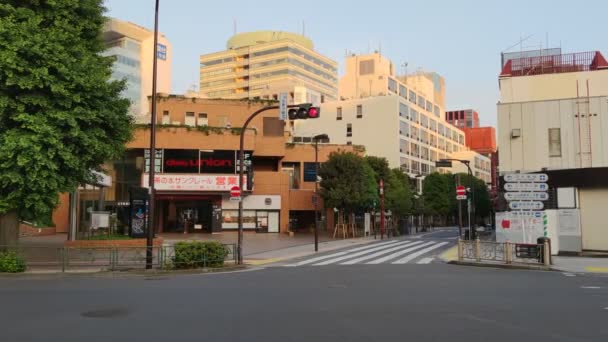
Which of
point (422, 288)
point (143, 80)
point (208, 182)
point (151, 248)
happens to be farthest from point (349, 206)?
point (143, 80)

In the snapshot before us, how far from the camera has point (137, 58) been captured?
403 feet

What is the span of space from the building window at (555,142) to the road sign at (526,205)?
11068 millimetres

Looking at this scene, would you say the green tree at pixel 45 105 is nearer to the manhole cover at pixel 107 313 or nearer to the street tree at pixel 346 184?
the manhole cover at pixel 107 313

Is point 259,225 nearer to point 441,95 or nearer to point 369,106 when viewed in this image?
point 369,106

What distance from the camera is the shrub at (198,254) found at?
18422mm

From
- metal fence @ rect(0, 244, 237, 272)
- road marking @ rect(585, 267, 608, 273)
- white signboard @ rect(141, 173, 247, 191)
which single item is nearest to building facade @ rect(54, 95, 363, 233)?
white signboard @ rect(141, 173, 247, 191)

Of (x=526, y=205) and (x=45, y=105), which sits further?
(x=526, y=205)

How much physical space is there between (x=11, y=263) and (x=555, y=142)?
28340 millimetres

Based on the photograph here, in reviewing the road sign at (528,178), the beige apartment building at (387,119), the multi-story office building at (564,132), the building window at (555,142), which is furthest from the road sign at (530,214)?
the beige apartment building at (387,119)

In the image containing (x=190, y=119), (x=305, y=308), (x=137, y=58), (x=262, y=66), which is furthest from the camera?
(x=262, y=66)

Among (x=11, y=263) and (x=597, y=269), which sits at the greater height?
(x=11, y=263)

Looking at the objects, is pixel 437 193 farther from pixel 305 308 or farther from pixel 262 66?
pixel 305 308

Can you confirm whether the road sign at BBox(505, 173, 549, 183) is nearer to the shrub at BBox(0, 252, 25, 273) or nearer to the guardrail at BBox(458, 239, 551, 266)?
the guardrail at BBox(458, 239, 551, 266)

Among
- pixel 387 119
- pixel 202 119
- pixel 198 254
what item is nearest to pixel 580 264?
pixel 198 254
